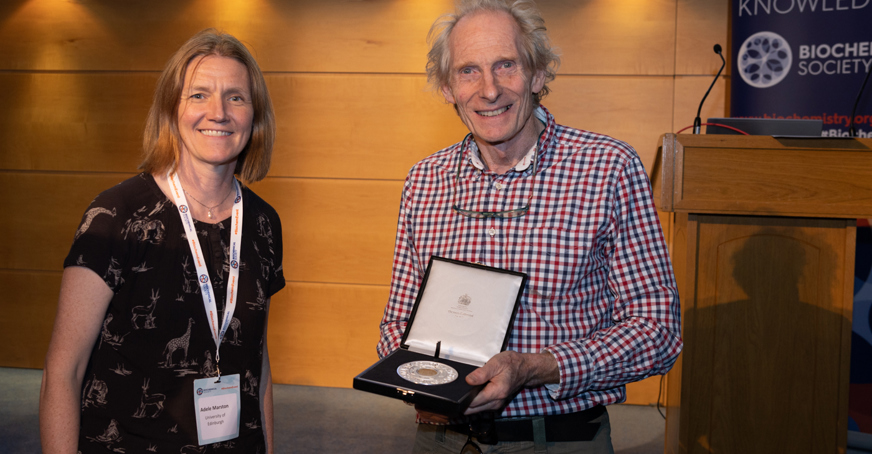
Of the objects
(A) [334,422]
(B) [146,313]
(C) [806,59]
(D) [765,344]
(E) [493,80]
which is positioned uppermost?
(C) [806,59]

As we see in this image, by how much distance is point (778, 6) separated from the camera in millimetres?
3135

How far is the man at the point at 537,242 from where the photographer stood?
1214 mm

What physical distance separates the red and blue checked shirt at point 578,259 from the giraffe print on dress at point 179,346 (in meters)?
0.44

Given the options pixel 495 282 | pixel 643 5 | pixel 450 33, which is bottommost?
pixel 495 282

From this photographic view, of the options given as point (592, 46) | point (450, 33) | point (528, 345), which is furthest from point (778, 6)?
point (528, 345)

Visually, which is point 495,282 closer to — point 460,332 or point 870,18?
point 460,332

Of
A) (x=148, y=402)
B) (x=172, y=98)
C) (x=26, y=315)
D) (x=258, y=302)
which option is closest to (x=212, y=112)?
(x=172, y=98)

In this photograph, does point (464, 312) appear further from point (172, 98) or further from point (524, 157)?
point (172, 98)

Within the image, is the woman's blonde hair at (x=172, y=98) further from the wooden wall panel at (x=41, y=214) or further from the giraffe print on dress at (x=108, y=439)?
the wooden wall panel at (x=41, y=214)

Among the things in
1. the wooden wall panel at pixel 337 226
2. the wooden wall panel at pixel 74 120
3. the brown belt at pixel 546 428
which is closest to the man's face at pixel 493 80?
the brown belt at pixel 546 428

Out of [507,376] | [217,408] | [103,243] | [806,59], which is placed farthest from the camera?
[806,59]

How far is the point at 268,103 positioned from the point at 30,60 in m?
3.75

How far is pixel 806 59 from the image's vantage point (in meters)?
3.11

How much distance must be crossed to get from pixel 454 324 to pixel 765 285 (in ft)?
4.29
